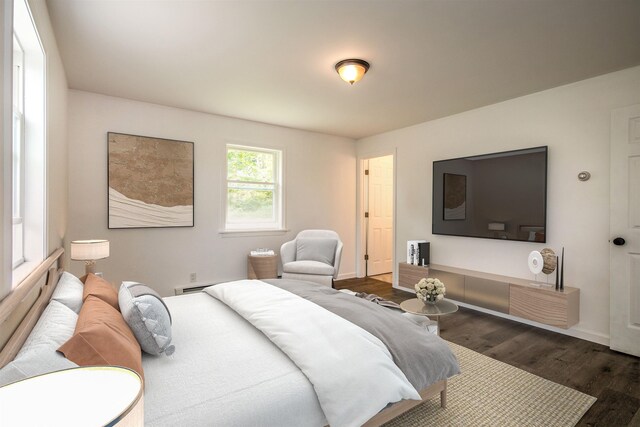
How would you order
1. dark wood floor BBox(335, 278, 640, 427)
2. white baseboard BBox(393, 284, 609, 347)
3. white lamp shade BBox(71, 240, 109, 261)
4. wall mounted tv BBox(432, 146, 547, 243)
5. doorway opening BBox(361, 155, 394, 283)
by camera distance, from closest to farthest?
dark wood floor BBox(335, 278, 640, 427), white lamp shade BBox(71, 240, 109, 261), white baseboard BBox(393, 284, 609, 347), wall mounted tv BBox(432, 146, 547, 243), doorway opening BBox(361, 155, 394, 283)

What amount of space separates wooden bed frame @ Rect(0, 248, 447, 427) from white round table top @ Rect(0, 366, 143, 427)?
63 centimetres

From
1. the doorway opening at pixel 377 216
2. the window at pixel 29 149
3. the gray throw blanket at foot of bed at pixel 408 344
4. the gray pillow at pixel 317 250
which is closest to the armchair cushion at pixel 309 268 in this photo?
the gray pillow at pixel 317 250

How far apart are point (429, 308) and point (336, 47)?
89.5 inches

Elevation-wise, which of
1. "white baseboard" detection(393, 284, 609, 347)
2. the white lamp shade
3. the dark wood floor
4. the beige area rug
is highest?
the white lamp shade

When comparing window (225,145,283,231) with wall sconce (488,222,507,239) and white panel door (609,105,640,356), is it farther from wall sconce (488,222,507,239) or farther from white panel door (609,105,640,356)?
white panel door (609,105,640,356)

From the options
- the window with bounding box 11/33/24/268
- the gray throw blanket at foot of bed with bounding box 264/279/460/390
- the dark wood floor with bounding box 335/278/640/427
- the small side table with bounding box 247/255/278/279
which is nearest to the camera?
the gray throw blanket at foot of bed with bounding box 264/279/460/390

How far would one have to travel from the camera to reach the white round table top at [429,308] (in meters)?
2.71

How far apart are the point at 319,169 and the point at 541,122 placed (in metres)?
3.11

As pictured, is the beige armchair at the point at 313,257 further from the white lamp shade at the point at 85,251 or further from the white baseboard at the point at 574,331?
the white lamp shade at the point at 85,251

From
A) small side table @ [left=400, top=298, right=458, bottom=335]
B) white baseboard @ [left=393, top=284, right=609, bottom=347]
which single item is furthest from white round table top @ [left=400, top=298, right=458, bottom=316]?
white baseboard @ [left=393, top=284, right=609, bottom=347]

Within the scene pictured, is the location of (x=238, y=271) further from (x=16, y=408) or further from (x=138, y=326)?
(x=16, y=408)

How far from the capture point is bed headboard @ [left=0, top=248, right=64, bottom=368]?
1106 millimetres

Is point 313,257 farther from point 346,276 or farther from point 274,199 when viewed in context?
point 346,276

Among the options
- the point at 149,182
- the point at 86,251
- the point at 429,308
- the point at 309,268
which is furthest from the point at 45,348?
the point at 309,268
